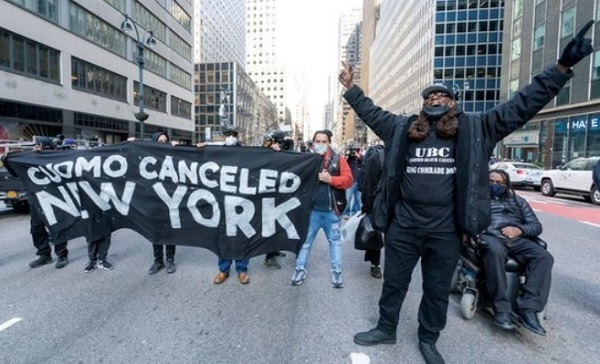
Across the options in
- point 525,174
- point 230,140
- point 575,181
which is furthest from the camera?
point 525,174

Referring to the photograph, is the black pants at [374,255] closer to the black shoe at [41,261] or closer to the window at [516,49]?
the black shoe at [41,261]

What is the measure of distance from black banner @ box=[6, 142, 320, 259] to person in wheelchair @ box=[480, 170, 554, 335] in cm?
212

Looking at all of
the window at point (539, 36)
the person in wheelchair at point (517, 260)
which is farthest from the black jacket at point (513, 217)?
the window at point (539, 36)

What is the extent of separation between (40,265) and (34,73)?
2106 centimetres

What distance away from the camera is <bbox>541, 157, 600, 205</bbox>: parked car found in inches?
515

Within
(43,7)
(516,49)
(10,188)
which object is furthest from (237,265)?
(516,49)

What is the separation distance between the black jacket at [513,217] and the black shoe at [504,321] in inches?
31.3

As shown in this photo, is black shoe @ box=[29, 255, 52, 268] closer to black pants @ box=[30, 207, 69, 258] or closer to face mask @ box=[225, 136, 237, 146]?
black pants @ box=[30, 207, 69, 258]

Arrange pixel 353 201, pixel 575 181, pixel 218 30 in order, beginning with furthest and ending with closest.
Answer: pixel 218 30, pixel 575 181, pixel 353 201

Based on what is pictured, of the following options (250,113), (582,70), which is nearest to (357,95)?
(582,70)

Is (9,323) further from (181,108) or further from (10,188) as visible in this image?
(181,108)

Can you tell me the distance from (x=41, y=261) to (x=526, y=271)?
20.8ft

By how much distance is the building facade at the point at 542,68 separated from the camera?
77.4 ft

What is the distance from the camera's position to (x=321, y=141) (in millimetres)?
4742
